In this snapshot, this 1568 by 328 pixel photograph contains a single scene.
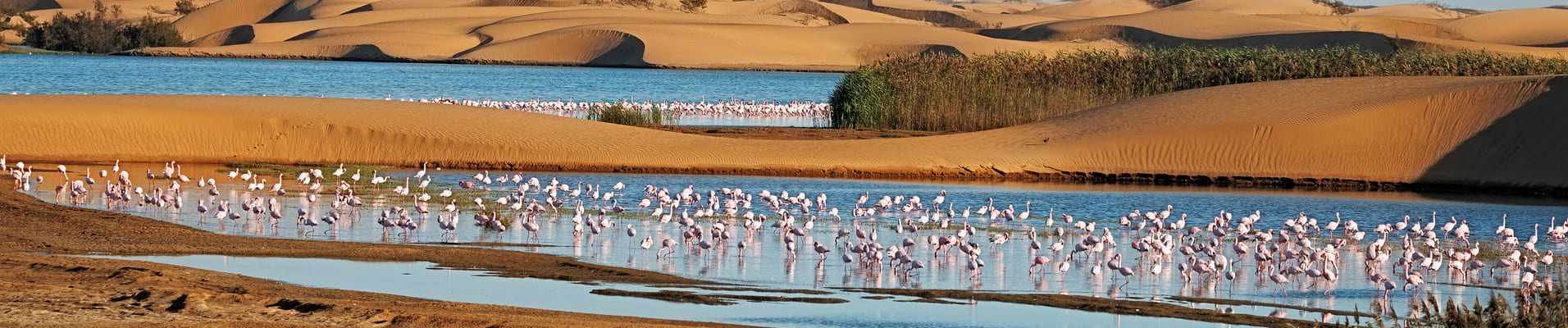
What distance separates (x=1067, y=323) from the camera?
32.7 feet

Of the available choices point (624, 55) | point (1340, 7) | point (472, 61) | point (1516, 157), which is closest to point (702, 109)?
point (1516, 157)

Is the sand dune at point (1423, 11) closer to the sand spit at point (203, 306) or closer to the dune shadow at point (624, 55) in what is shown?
the dune shadow at point (624, 55)

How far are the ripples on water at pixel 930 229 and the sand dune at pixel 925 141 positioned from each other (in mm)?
1173

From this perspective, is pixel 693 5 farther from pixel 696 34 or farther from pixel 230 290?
pixel 230 290

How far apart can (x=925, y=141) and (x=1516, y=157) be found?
29.0 feet

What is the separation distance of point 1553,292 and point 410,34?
10667cm

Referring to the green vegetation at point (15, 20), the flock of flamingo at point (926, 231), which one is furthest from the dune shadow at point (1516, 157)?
the green vegetation at point (15, 20)

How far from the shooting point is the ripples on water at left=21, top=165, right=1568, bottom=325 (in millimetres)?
12125

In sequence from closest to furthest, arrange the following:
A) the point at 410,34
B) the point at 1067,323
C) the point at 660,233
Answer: the point at 1067,323 → the point at 660,233 → the point at 410,34

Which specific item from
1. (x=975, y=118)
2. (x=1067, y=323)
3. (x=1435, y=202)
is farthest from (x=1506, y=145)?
(x=1067, y=323)

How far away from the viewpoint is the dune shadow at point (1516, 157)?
2362 centimetres

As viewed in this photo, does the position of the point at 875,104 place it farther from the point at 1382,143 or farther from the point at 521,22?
the point at 521,22

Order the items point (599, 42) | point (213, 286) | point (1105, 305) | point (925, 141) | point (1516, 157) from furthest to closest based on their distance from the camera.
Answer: point (599, 42) → point (925, 141) → point (1516, 157) → point (1105, 305) → point (213, 286)

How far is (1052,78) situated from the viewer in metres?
32.5
